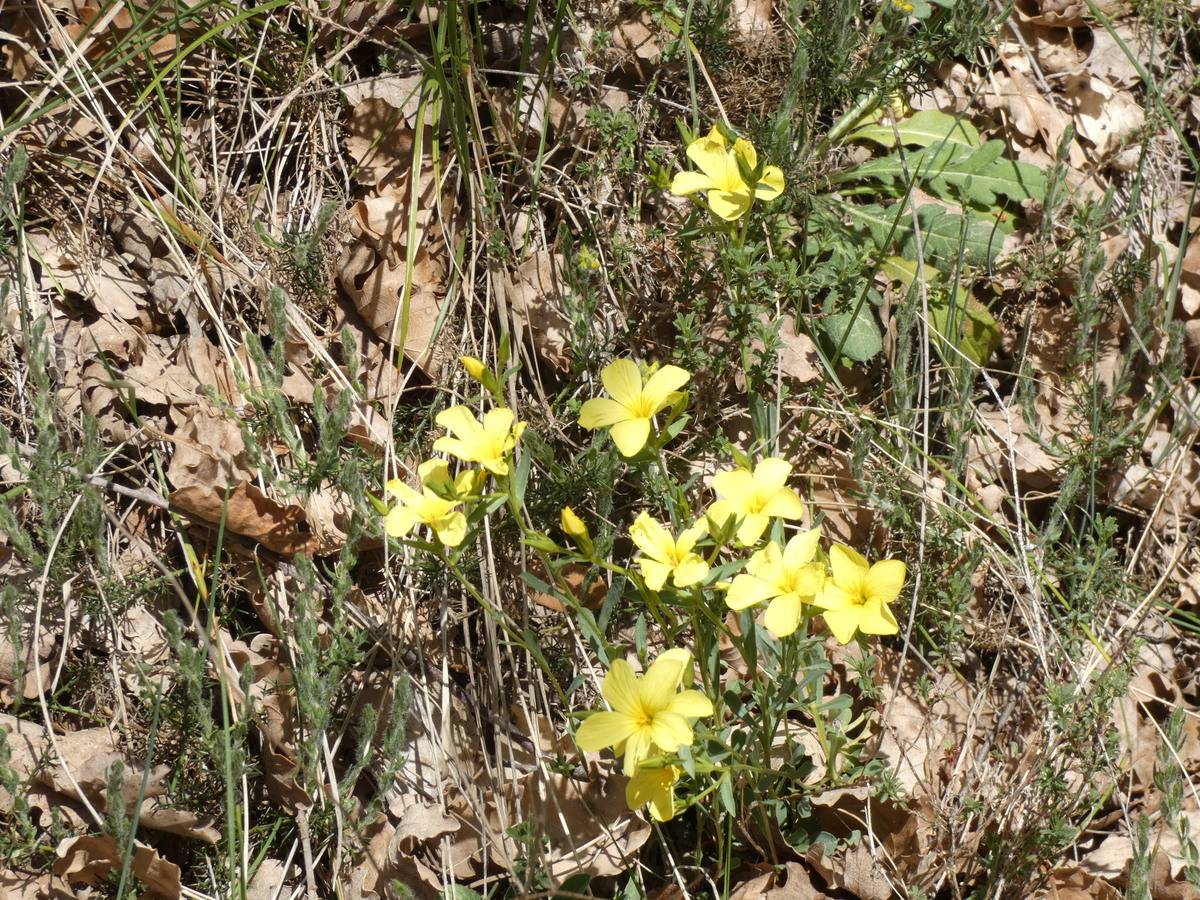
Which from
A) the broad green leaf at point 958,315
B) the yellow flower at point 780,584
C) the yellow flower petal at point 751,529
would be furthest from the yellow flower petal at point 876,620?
the broad green leaf at point 958,315

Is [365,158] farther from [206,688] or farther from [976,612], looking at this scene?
[976,612]

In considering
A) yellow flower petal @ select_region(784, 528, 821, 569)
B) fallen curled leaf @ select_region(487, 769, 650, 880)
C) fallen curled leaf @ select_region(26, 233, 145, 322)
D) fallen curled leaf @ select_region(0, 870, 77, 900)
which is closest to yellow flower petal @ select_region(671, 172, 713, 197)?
yellow flower petal @ select_region(784, 528, 821, 569)

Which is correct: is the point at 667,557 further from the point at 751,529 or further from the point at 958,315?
the point at 958,315

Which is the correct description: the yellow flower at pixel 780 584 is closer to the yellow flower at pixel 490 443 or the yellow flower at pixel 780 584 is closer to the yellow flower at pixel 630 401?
the yellow flower at pixel 630 401

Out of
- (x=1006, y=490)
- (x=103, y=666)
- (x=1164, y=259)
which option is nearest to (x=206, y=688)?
(x=103, y=666)

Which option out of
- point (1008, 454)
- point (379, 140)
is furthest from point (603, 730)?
point (379, 140)

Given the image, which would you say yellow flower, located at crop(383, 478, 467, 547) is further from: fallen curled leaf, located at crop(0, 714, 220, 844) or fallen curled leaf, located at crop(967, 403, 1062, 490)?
fallen curled leaf, located at crop(967, 403, 1062, 490)
